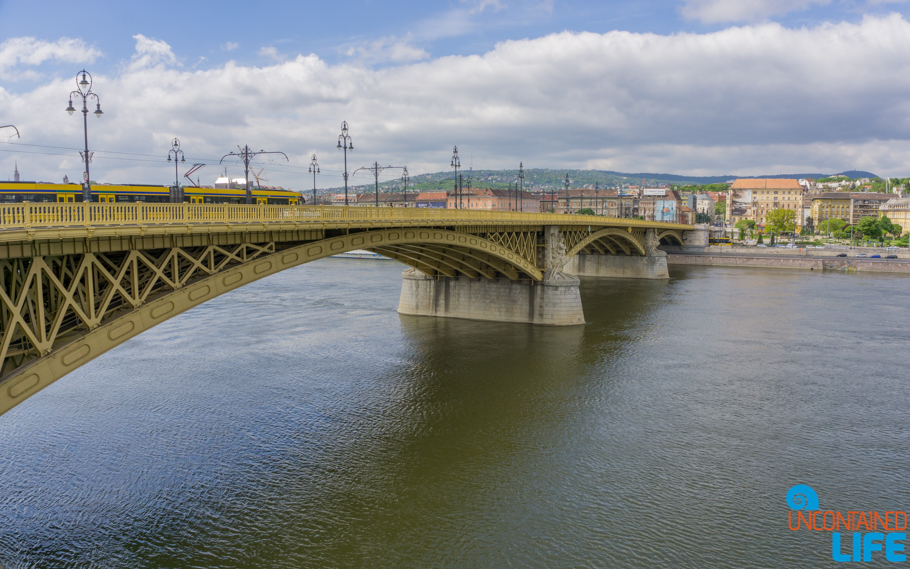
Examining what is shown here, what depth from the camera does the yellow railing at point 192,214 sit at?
10.9m

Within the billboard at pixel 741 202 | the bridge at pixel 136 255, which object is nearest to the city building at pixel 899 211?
the billboard at pixel 741 202

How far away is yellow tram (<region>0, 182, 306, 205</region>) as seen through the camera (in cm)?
1928

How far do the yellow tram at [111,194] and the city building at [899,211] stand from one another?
147 metres

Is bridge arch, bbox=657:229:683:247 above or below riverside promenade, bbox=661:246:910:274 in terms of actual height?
A: above

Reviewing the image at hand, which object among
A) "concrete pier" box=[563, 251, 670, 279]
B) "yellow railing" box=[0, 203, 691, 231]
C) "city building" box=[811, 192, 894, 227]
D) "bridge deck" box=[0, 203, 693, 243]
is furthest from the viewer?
"city building" box=[811, 192, 894, 227]

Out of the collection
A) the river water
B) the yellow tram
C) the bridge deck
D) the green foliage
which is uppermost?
the green foliage

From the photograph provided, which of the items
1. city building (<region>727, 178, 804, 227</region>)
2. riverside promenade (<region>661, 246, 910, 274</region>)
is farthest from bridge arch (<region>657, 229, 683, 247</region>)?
city building (<region>727, 178, 804, 227</region>)

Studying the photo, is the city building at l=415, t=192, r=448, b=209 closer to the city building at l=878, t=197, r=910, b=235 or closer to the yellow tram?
the city building at l=878, t=197, r=910, b=235

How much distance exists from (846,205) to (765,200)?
2486 centimetres

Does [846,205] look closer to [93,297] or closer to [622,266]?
[622,266]

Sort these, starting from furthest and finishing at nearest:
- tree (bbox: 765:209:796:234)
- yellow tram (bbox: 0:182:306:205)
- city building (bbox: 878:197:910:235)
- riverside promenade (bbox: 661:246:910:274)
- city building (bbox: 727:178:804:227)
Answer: city building (bbox: 727:178:804:227) → city building (bbox: 878:197:910:235) → tree (bbox: 765:209:796:234) → riverside promenade (bbox: 661:246:910:274) → yellow tram (bbox: 0:182:306:205)

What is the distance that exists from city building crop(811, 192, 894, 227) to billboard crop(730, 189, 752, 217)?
31.0 meters

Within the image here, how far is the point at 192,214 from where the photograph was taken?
1459cm

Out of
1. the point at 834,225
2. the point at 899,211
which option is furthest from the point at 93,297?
→ the point at 899,211
